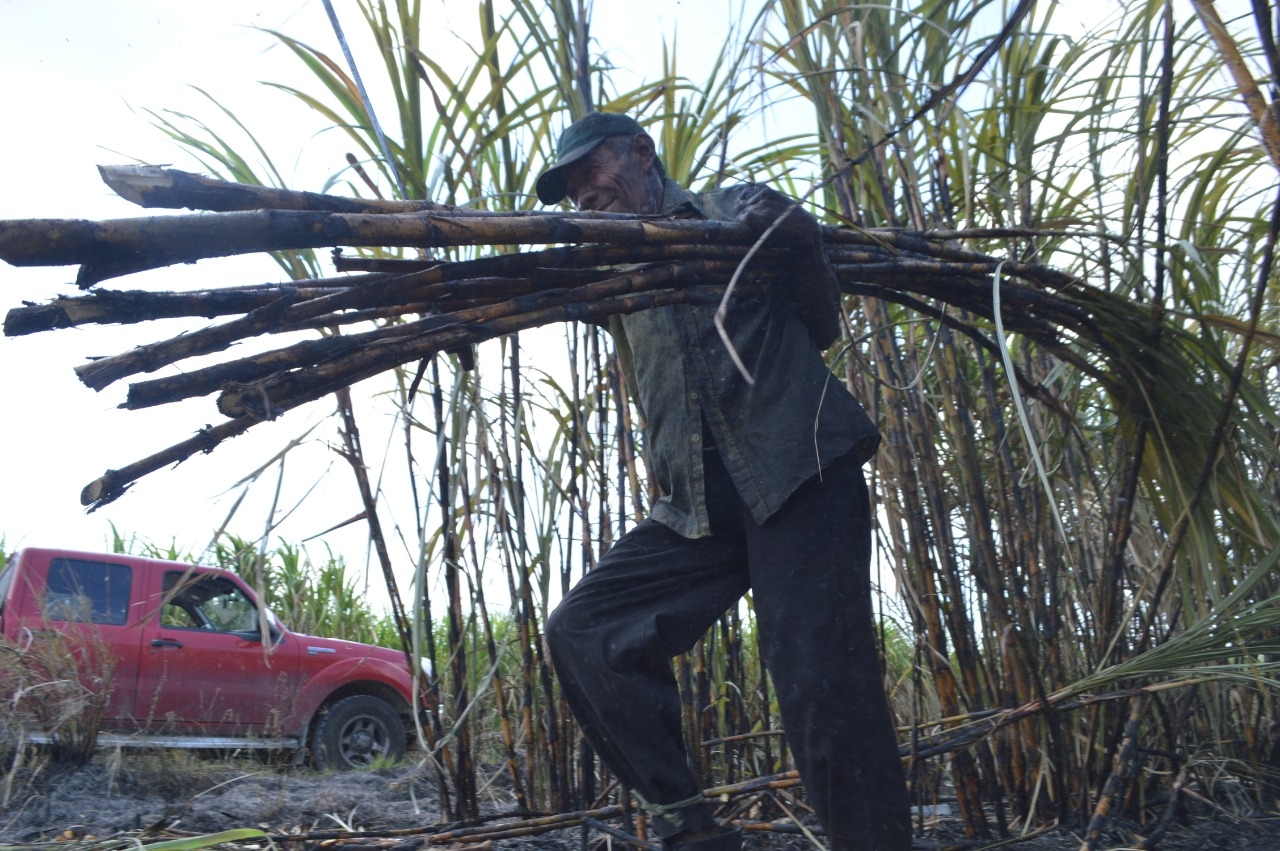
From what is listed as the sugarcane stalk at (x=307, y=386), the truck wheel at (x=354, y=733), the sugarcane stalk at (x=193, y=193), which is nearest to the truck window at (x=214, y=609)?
the truck wheel at (x=354, y=733)

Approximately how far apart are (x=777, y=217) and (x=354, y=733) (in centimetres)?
618

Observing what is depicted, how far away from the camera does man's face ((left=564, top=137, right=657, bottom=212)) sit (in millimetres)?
2076

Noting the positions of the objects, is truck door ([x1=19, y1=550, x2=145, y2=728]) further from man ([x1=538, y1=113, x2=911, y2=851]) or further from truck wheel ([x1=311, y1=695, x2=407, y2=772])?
man ([x1=538, y1=113, x2=911, y2=851])

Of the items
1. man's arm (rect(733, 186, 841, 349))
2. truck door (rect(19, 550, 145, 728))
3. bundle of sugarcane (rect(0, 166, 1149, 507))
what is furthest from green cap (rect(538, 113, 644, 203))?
truck door (rect(19, 550, 145, 728))

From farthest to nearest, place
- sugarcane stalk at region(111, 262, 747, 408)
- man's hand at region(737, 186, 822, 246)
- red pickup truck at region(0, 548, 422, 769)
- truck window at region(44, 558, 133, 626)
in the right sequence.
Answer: truck window at region(44, 558, 133, 626), red pickup truck at region(0, 548, 422, 769), man's hand at region(737, 186, 822, 246), sugarcane stalk at region(111, 262, 747, 408)

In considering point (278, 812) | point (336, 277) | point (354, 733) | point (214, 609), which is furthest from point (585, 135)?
point (354, 733)

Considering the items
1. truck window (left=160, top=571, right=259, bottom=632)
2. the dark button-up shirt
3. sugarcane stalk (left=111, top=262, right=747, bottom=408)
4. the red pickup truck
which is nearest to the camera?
sugarcane stalk (left=111, top=262, right=747, bottom=408)

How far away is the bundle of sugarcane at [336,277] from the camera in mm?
1142

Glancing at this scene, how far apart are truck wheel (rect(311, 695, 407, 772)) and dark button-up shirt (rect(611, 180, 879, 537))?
553 cm

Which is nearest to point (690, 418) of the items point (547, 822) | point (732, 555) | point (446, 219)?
point (732, 555)

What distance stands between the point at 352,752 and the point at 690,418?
583 centimetres

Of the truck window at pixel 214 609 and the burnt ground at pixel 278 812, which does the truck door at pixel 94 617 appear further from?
the burnt ground at pixel 278 812

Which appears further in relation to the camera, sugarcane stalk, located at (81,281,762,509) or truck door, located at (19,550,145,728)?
truck door, located at (19,550,145,728)

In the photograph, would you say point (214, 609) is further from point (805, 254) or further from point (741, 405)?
point (805, 254)
